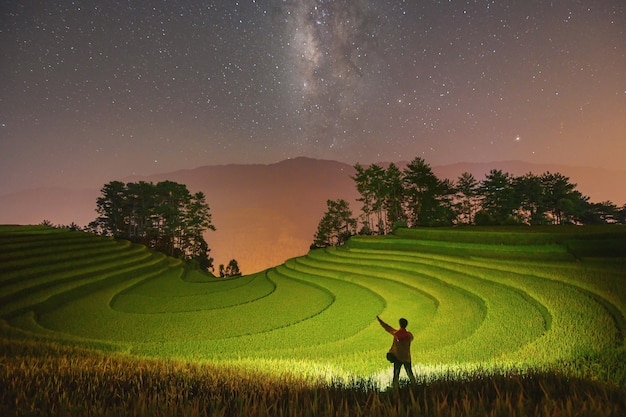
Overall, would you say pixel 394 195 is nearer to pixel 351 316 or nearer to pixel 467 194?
pixel 467 194

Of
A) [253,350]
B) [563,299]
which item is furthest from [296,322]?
[563,299]

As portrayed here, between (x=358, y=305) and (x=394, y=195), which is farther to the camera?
(x=394, y=195)

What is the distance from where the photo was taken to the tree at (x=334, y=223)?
55.4 metres

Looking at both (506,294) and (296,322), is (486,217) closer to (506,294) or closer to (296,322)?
(506,294)

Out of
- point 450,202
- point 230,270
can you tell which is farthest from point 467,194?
point 230,270

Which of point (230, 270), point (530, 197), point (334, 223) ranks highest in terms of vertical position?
point (530, 197)

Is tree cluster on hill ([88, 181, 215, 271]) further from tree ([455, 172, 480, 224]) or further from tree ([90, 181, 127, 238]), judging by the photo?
tree ([455, 172, 480, 224])

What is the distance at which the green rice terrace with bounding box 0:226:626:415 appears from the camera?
512cm

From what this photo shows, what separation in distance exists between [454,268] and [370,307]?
211 inches

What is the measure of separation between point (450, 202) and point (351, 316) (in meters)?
50.2

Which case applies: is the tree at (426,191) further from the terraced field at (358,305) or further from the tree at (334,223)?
the terraced field at (358,305)

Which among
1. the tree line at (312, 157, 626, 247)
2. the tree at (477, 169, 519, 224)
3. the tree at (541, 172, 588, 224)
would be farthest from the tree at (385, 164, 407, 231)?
the tree at (541, 172, 588, 224)

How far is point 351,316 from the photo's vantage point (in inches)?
512

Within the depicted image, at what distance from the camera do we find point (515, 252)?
15.8 meters
